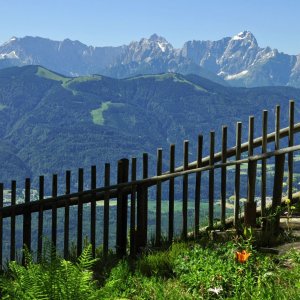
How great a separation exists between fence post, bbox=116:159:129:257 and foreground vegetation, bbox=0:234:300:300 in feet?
3.28

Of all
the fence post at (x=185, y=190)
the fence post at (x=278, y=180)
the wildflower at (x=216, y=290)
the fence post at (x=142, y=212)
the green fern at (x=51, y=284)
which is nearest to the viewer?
the green fern at (x=51, y=284)

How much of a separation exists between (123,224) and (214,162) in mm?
1490

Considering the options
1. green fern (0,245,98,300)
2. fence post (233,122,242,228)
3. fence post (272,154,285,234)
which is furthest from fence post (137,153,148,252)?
green fern (0,245,98,300)

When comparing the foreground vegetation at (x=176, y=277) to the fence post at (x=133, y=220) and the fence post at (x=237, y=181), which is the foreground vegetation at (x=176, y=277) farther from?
the fence post at (x=237, y=181)

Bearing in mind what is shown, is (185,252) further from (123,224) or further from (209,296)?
(123,224)

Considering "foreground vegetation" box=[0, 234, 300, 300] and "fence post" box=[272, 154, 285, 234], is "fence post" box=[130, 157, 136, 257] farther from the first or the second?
"fence post" box=[272, 154, 285, 234]

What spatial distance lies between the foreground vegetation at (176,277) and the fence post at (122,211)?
100 centimetres

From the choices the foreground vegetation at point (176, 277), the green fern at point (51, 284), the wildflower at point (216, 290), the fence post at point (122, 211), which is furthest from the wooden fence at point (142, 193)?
the green fern at point (51, 284)

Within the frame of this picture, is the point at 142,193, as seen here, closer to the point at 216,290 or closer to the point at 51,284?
the point at 216,290

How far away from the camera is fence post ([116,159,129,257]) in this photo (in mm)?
8383

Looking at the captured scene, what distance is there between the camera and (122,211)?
8477 millimetres

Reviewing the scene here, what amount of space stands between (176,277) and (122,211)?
2168 millimetres

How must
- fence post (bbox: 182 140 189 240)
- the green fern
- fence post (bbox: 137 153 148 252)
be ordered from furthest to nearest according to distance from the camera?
fence post (bbox: 137 153 148 252) < fence post (bbox: 182 140 189 240) < the green fern

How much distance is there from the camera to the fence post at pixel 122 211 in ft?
27.5
